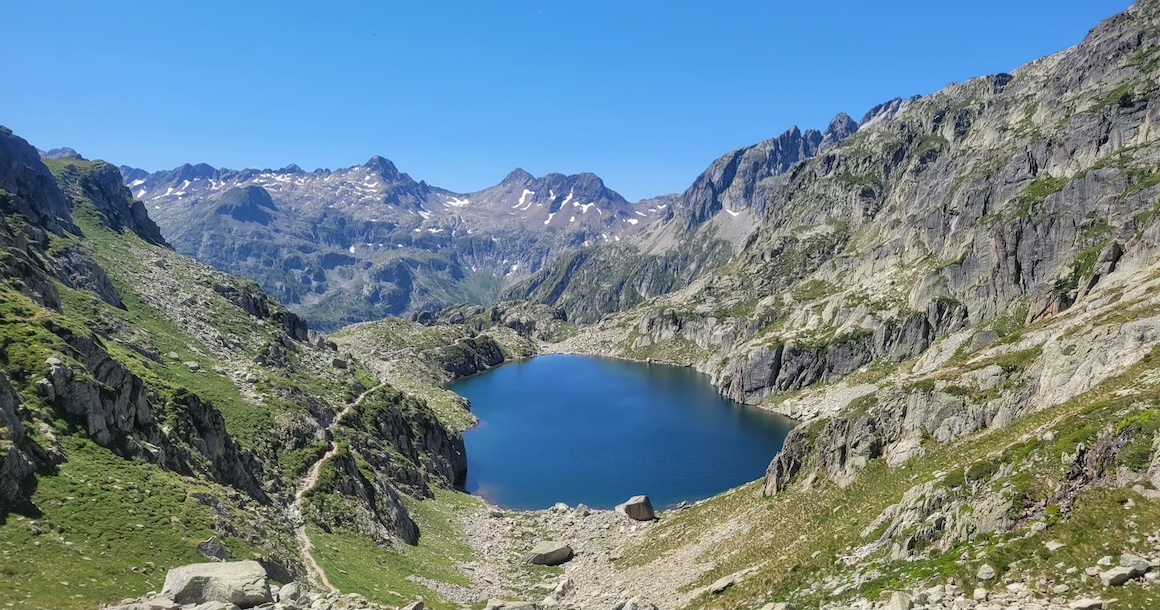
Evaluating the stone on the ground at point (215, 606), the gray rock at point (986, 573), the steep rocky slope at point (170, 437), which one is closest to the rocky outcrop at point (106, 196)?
the steep rocky slope at point (170, 437)

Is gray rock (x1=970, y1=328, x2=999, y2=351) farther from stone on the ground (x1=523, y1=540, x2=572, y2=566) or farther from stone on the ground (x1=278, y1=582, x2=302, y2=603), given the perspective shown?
stone on the ground (x1=278, y1=582, x2=302, y2=603)

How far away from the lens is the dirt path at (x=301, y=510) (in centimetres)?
4197

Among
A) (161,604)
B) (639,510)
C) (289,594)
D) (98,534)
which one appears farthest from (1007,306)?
(161,604)

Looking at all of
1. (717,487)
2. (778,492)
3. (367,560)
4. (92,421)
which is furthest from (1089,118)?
(92,421)

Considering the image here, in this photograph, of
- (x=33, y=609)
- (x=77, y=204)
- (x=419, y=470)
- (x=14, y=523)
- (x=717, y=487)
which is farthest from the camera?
(x=77, y=204)

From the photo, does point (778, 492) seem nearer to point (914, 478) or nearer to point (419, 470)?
point (914, 478)

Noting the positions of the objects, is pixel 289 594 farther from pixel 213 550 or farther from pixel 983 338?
pixel 983 338

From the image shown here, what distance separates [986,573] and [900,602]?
133 inches

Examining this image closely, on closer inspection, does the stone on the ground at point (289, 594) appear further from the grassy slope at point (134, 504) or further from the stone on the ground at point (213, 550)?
the stone on the ground at point (213, 550)

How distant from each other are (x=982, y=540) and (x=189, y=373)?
75841mm

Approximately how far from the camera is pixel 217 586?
25.5 meters

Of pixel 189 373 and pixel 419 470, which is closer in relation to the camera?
pixel 189 373

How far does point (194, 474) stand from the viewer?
48531mm

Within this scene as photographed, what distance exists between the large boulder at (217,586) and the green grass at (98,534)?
409cm
